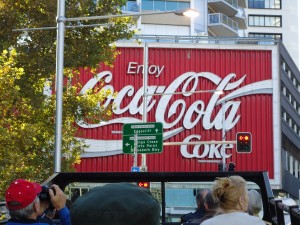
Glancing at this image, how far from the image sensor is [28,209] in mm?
4148

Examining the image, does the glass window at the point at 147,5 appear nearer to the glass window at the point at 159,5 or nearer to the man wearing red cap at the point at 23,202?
the glass window at the point at 159,5

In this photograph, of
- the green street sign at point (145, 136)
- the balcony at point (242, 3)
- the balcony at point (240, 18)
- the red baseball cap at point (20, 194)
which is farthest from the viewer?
the balcony at point (242, 3)

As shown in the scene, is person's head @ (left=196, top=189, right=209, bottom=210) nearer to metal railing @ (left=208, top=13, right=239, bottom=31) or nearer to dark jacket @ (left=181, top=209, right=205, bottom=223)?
dark jacket @ (left=181, top=209, right=205, bottom=223)

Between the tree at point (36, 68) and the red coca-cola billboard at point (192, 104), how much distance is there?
2513cm

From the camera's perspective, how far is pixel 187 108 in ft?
159

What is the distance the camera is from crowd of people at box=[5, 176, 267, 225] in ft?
8.77

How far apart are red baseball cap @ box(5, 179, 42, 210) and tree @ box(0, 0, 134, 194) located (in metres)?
14.8

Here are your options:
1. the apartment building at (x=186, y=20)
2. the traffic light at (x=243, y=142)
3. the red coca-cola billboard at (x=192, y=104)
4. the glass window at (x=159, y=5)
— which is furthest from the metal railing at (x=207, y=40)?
the traffic light at (x=243, y=142)

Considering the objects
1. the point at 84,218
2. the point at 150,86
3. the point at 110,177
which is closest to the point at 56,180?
the point at 110,177

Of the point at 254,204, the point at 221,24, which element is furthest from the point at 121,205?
the point at 221,24

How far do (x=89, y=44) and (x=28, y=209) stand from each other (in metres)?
16.6

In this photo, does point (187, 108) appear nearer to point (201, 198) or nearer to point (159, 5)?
point (159, 5)

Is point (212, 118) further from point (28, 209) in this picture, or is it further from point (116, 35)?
point (28, 209)

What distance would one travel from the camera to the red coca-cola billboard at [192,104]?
4750 cm
